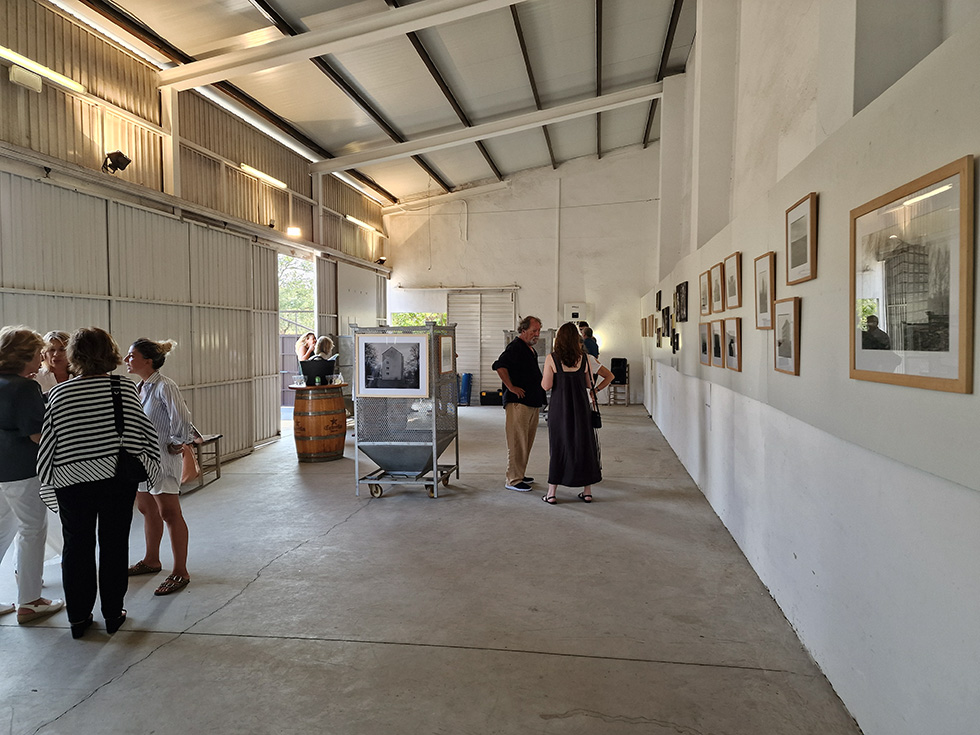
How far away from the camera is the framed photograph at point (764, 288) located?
355cm

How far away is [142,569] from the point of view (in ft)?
14.0

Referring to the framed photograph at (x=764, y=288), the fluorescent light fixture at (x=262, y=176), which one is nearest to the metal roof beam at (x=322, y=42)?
the fluorescent light fixture at (x=262, y=176)

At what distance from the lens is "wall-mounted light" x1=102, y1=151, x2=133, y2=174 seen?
6.39 m

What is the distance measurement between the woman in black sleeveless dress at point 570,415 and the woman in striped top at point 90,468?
11.6 feet

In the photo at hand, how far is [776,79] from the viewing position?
524cm

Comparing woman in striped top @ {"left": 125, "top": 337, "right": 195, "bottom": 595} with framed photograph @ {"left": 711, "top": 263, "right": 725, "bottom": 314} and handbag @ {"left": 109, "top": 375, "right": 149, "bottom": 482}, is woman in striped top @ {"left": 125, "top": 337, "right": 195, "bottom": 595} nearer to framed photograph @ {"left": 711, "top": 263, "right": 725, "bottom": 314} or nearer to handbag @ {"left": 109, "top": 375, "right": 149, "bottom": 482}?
handbag @ {"left": 109, "top": 375, "right": 149, "bottom": 482}

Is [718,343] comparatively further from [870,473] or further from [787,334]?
[870,473]

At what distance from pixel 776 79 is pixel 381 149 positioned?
779cm

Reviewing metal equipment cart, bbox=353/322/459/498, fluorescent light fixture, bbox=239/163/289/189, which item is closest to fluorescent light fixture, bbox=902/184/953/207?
metal equipment cart, bbox=353/322/459/498

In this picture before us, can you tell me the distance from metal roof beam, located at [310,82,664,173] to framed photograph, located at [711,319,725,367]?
307 inches

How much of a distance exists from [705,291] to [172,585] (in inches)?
194

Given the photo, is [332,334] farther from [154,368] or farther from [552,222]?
[154,368]

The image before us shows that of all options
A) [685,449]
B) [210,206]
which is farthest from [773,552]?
[210,206]

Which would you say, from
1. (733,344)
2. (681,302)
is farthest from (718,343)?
(681,302)
